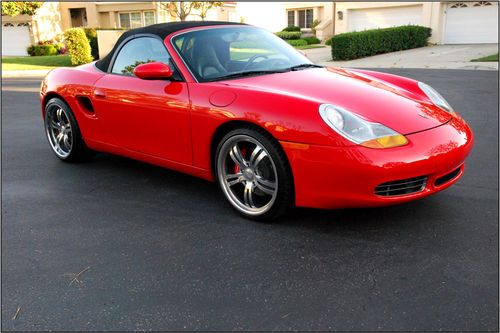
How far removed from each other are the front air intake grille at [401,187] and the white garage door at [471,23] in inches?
986

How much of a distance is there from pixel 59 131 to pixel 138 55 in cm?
154

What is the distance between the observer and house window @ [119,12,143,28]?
36094 millimetres

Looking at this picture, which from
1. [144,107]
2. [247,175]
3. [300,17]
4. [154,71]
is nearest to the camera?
[247,175]

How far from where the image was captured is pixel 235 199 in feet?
11.7

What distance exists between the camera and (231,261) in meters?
2.89

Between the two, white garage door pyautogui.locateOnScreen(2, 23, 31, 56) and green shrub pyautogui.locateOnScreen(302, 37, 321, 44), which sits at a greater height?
white garage door pyautogui.locateOnScreen(2, 23, 31, 56)

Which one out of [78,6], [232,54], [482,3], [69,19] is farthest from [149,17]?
[232,54]

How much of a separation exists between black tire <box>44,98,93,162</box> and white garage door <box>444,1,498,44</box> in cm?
2487

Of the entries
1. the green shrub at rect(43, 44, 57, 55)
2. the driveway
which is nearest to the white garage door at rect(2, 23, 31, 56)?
the green shrub at rect(43, 44, 57, 55)

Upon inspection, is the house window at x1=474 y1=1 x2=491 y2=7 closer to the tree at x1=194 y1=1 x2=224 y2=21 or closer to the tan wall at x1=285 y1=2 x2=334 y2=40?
the tan wall at x1=285 y1=2 x2=334 y2=40

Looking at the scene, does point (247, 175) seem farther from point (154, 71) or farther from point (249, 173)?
point (154, 71)

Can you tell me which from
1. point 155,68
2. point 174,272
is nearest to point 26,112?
point 155,68

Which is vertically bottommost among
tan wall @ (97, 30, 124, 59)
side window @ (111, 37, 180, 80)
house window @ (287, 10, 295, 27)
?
side window @ (111, 37, 180, 80)

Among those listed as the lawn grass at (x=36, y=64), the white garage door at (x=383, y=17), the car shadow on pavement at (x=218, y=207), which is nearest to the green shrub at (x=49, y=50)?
the lawn grass at (x=36, y=64)
